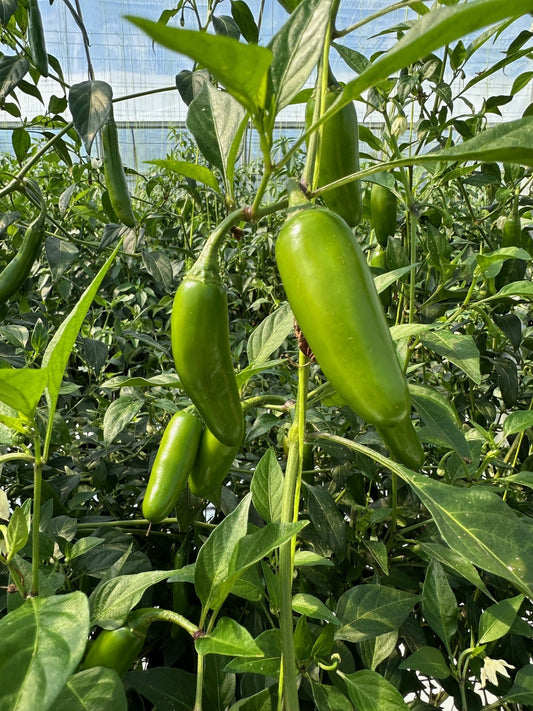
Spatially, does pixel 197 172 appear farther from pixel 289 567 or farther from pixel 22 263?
pixel 22 263

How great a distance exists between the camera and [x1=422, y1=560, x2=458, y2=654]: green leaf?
2.04 ft

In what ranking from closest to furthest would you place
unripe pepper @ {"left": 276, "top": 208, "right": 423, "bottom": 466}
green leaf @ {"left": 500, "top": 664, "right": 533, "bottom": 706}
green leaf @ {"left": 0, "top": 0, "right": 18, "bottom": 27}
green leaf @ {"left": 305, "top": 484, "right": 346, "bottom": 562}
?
unripe pepper @ {"left": 276, "top": 208, "right": 423, "bottom": 466}, green leaf @ {"left": 500, "top": 664, "right": 533, "bottom": 706}, green leaf @ {"left": 305, "top": 484, "right": 346, "bottom": 562}, green leaf @ {"left": 0, "top": 0, "right": 18, "bottom": 27}

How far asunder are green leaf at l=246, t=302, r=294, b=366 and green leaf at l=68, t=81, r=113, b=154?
0.35m

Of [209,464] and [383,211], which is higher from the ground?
[383,211]

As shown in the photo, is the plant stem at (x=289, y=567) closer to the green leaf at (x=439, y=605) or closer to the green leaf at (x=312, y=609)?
the green leaf at (x=312, y=609)

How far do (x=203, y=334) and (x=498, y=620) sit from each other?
459 millimetres

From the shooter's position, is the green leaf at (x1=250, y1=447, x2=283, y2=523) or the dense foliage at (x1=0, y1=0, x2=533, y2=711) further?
the green leaf at (x1=250, y1=447, x2=283, y2=523)

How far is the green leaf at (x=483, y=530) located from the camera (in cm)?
41

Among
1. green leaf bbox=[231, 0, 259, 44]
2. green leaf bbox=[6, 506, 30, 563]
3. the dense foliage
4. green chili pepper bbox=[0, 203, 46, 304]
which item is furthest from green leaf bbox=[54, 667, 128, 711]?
green leaf bbox=[231, 0, 259, 44]

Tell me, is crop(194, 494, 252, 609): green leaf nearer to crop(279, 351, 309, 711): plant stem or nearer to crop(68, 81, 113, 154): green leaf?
crop(279, 351, 309, 711): plant stem

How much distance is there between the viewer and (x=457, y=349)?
0.66 m

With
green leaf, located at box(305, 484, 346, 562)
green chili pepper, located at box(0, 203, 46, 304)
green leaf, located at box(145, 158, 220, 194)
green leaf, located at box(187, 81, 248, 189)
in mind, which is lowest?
green leaf, located at box(305, 484, 346, 562)

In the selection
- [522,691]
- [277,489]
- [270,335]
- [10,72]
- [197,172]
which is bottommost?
[522,691]

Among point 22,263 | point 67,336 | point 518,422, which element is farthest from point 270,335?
point 22,263
